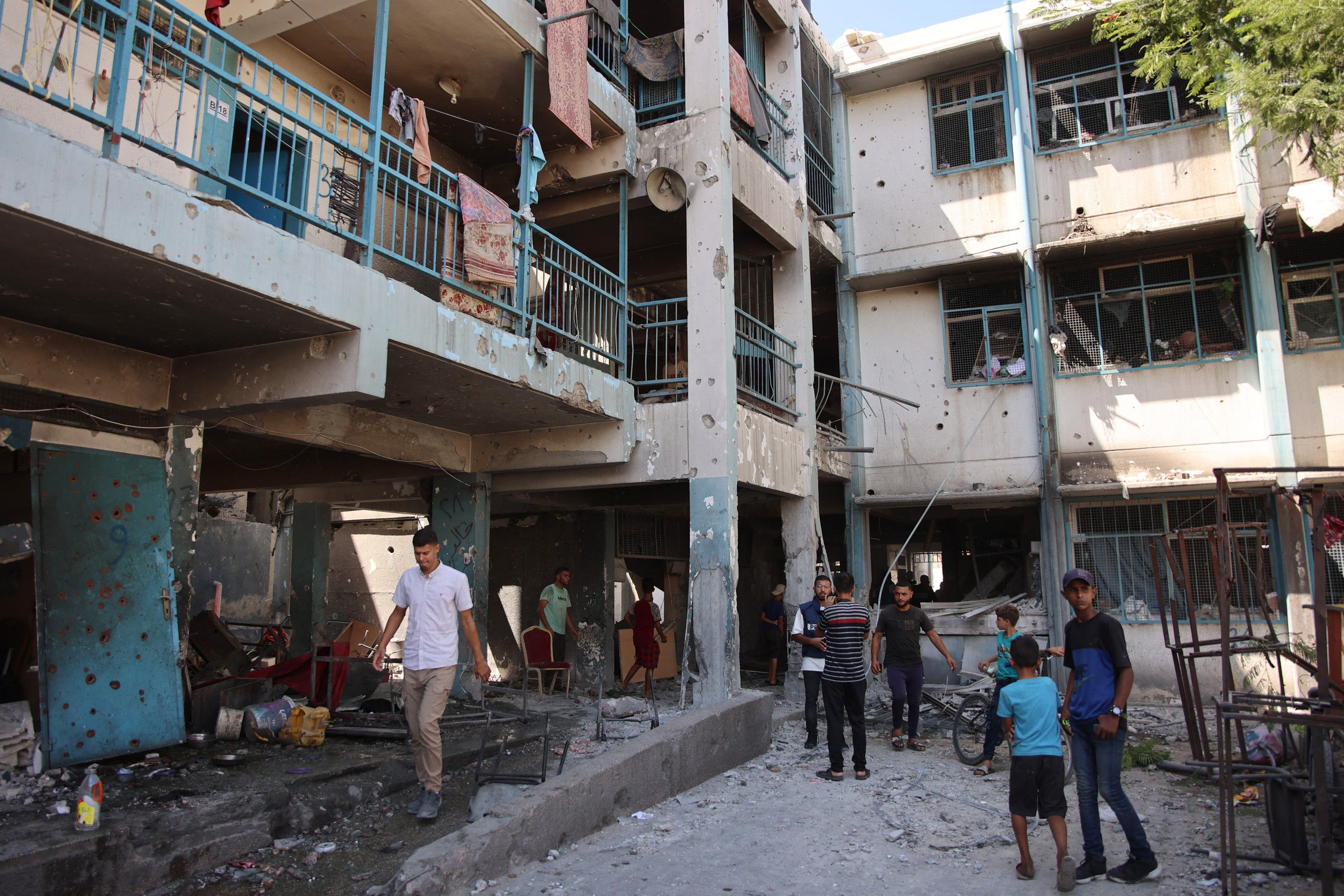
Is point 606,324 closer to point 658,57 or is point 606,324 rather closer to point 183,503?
point 658,57

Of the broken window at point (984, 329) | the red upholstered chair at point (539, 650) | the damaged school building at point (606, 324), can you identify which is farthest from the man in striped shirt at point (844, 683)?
the broken window at point (984, 329)

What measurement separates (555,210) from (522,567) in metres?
5.32

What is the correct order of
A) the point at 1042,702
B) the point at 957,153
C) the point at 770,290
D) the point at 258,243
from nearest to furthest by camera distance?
the point at 1042,702
the point at 258,243
the point at 770,290
the point at 957,153

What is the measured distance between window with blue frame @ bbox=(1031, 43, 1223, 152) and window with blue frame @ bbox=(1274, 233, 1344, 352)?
2.28 meters

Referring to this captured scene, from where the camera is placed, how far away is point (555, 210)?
10367 millimetres

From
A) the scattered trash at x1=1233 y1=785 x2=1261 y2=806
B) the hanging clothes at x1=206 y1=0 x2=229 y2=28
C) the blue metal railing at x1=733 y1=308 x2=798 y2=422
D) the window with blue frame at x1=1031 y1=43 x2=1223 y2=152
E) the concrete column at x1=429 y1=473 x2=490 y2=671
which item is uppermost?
the window with blue frame at x1=1031 y1=43 x2=1223 y2=152

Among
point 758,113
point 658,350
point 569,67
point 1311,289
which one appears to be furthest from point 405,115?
point 1311,289

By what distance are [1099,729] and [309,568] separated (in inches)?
395

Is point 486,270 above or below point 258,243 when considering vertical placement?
above

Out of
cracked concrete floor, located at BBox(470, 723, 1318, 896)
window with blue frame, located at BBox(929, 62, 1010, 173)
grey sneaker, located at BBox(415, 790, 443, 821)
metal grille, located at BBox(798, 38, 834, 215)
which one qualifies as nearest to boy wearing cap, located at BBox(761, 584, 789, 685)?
cracked concrete floor, located at BBox(470, 723, 1318, 896)

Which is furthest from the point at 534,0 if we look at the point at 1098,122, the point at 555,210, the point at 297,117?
the point at 1098,122

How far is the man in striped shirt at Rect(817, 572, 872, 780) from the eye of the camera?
6715 millimetres

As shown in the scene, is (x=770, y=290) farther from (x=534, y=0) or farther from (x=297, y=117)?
(x=297, y=117)

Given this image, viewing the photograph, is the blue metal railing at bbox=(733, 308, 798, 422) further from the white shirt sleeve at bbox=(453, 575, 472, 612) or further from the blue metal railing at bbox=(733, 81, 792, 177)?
the white shirt sleeve at bbox=(453, 575, 472, 612)
